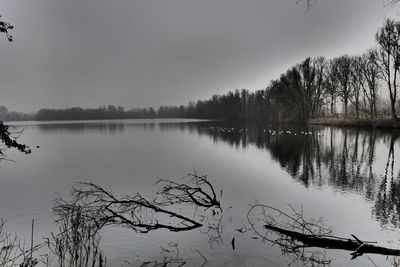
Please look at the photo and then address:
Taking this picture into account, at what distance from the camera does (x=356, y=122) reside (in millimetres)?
54594

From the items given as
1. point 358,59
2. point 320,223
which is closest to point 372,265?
point 320,223

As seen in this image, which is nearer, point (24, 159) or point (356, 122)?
point (24, 159)

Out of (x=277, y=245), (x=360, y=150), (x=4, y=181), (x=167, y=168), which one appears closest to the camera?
(x=277, y=245)

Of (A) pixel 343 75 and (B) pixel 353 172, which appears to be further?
(A) pixel 343 75

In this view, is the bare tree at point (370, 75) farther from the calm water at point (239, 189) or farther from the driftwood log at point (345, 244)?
the driftwood log at point (345, 244)

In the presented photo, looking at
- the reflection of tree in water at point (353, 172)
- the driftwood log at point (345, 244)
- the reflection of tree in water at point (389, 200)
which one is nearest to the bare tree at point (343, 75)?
the reflection of tree in water at point (353, 172)

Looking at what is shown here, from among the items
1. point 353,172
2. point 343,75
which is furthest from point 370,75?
point 353,172

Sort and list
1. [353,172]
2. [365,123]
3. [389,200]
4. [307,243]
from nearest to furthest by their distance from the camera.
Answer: [307,243] < [389,200] < [353,172] < [365,123]

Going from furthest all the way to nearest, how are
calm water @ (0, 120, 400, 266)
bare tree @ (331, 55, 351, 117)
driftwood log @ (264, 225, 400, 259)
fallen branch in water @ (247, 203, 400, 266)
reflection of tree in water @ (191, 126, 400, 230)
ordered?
bare tree @ (331, 55, 351, 117) → reflection of tree in water @ (191, 126, 400, 230) → calm water @ (0, 120, 400, 266) → fallen branch in water @ (247, 203, 400, 266) → driftwood log @ (264, 225, 400, 259)

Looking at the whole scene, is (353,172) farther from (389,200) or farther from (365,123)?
(365,123)

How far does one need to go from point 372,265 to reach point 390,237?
198cm

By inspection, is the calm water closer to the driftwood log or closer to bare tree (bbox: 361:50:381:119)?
the driftwood log

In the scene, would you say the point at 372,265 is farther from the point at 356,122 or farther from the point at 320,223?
the point at 356,122

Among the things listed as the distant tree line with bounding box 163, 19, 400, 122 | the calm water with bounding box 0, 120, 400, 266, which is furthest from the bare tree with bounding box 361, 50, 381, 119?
the calm water with bounding box 0, 120, 400, 266
